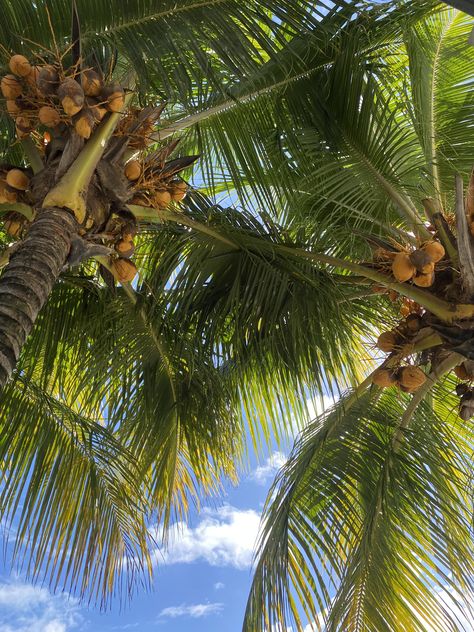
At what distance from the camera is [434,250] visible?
4000 mm

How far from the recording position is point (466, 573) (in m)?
4.23

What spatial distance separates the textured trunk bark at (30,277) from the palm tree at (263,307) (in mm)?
48

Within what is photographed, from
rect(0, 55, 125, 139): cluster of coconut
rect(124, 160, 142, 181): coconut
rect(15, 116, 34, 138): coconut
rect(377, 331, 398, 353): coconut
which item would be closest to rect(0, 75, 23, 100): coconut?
rect(0, 55, 125, 139): cluster of coconut

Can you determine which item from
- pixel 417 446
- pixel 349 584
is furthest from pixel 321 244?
pixel 349 584

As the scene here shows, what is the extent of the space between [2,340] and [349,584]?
102 inches

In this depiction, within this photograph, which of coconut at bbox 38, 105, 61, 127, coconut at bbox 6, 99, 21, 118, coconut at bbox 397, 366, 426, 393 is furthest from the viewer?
coconut at bbox 397, 366, 426, 393

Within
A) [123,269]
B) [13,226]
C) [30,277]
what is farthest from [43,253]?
[13,226]

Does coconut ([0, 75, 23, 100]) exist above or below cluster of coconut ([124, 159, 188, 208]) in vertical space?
above

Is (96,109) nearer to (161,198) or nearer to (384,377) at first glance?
(161,198)

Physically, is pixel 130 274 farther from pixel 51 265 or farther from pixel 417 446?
pixel 417 446

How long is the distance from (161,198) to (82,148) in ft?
1.89

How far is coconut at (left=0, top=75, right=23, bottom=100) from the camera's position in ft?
11.8

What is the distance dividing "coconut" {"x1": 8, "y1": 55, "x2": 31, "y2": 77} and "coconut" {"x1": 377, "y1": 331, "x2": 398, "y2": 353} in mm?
2556

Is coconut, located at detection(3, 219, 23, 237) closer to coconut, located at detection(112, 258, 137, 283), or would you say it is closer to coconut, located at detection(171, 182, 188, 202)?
coconut, located at detection(112, 258, 137, 283)
